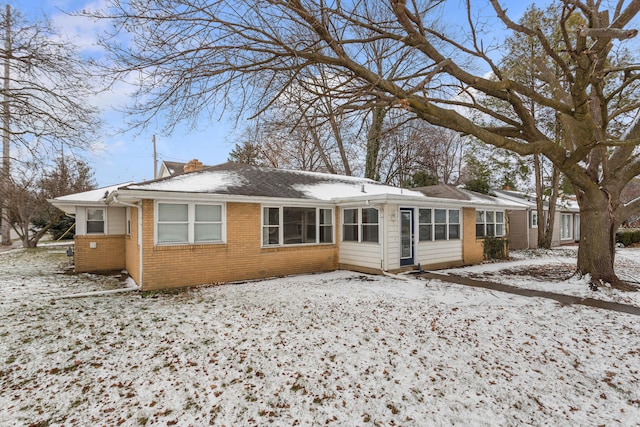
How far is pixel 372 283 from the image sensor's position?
9.72 meters

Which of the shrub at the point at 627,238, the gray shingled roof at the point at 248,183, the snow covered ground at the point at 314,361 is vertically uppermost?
the gray shingled roof at the point at 248,183

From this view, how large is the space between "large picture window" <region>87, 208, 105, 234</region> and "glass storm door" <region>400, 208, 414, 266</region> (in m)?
11.6

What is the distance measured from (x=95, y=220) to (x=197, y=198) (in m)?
6.54

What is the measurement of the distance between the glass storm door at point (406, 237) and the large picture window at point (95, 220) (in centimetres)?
1156

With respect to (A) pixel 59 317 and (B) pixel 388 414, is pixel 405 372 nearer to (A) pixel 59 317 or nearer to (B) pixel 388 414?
(B) pixel 388 414

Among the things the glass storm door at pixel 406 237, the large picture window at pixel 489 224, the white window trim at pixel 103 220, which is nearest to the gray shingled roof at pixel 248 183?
the glass storm door at pixel 406 237

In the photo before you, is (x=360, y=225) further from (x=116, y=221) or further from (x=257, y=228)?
(x=116, y=221)

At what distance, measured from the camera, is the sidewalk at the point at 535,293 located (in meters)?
7.17

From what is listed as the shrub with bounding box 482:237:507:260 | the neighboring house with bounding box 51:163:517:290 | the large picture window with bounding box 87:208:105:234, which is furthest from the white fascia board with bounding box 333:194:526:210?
the large picture window with bounding box 87:208:105:234

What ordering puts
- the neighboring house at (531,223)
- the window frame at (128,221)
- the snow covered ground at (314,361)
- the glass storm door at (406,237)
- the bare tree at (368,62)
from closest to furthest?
the snow covered ground at (314,361)
the bare tree at (368,62)
the glass storm door at (406,237)
the window frame at (128,221)
the neighboring house at (531,223)

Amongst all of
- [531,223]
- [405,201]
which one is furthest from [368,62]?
[531,223]

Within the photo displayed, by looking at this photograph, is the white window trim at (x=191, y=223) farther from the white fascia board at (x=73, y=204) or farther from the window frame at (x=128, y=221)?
the white fascia board at (x=73, y=204)

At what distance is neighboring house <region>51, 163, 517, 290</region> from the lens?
8.92m

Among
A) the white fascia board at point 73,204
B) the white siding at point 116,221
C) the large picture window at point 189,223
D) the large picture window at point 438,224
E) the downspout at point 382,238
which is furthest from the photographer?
the white siding at point 116,221
